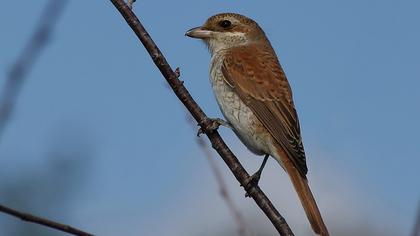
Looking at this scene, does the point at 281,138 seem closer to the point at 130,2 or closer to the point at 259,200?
the point at 259,200

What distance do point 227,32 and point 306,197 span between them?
1929 mm

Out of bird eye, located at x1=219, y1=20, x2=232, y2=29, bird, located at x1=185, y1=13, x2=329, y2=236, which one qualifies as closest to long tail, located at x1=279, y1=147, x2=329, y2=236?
bird, located at x1=185, y1=13, x2=329, y2=236

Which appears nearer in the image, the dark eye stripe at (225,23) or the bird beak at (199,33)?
the bird beak at (199,33)

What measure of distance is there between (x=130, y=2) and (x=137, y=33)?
17 centimetres

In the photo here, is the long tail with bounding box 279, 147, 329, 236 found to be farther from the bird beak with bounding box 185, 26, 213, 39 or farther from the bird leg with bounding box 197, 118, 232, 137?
the bird beak with bounding box 185, 26, 213, 39

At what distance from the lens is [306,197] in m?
3.89

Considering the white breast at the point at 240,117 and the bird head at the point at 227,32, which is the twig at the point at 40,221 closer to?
the white breast at the point at 240,117

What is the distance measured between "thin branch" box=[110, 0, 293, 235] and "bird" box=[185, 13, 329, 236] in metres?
0.55

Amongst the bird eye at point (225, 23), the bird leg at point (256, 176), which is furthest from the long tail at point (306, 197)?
the bird eye at point (225, 23)

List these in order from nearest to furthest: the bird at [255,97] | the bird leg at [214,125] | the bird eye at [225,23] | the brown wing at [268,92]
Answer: the bird leg at [214,125], the bird at [255,97], the brown wing at [268,92], the bird eye at [225,23]

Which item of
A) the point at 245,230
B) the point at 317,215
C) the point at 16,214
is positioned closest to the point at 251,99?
the point at 317,215

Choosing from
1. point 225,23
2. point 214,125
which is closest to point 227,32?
point 225,23

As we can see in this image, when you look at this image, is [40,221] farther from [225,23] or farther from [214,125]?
[225,23]

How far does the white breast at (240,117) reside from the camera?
4.54 meters
